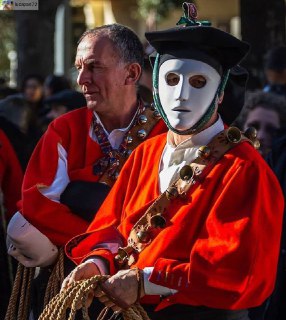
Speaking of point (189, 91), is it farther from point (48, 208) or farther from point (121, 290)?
point (48, 208)

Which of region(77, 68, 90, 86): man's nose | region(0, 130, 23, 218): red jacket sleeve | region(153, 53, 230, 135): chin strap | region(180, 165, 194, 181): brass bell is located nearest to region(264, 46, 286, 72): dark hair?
region(0, 130, 23, 218): red jacket sleeve

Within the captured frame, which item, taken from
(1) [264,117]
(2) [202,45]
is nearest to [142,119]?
(2) [202,45]

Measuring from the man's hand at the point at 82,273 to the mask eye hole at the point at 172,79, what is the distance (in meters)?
0.79

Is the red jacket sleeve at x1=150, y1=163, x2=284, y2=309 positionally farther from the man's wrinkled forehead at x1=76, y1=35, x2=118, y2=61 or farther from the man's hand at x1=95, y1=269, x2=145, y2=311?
the man's wrinkled forehead at x1=76, y1=35, x2=118, y2=61

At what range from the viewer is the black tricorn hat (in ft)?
13.5

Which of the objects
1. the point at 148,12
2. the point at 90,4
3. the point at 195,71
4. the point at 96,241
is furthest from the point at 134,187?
the point at 90,4

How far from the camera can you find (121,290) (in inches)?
156

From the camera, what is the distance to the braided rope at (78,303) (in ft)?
12.9

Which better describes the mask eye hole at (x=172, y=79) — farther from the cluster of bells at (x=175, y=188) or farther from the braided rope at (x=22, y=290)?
the braided rope at (x=22, y=290)

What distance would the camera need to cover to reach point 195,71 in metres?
4.19

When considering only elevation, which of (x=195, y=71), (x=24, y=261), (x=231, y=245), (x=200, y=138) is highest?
(x=195, y=71)

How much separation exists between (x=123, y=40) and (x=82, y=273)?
1.40 m

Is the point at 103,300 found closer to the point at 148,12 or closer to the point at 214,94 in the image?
the point at 214,94

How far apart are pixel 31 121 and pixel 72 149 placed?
360cm
